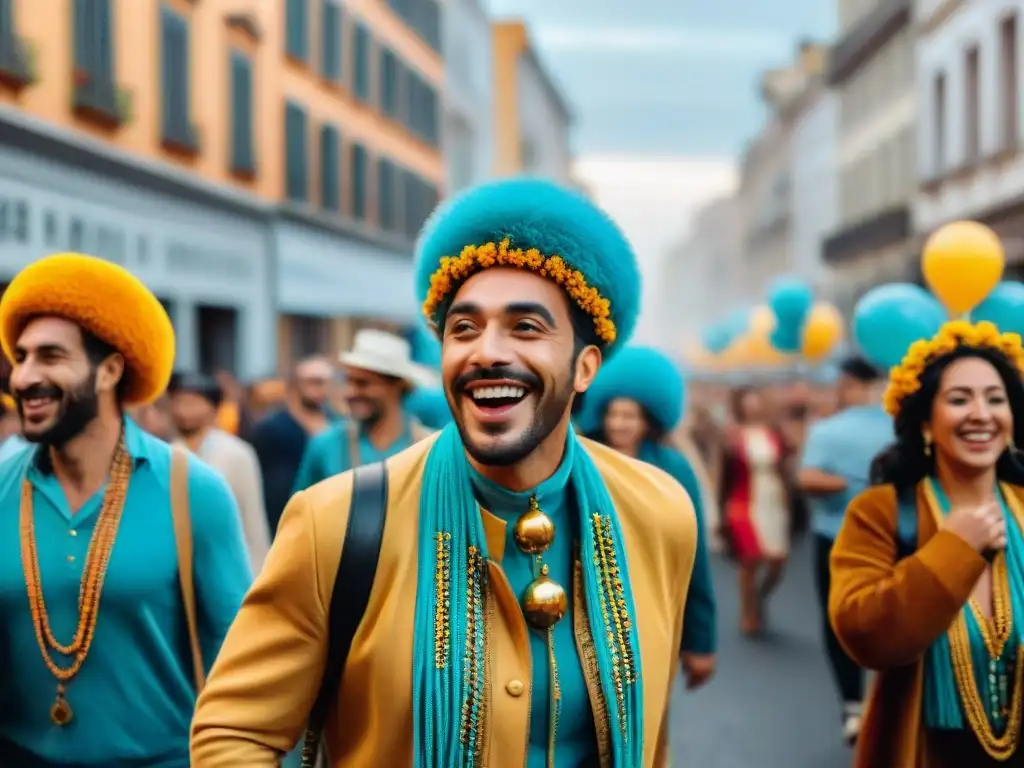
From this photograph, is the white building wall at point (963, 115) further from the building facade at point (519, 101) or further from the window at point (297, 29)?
the building facade at point (519, 101)

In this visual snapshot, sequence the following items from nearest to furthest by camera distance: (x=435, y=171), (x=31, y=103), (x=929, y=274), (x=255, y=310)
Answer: (x=929, y=274) → (x=31, y=103) → (x=255, y=310) → (x=435, y=171)

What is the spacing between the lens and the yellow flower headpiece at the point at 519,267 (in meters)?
2.76

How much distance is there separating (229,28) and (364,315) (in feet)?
37.4

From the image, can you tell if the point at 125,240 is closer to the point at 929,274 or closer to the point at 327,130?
the point at 327,130

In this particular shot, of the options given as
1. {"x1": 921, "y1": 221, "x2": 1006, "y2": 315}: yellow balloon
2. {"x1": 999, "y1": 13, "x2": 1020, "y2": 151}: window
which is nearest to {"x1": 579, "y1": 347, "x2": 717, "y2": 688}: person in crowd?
{"x1": 921, "y1": 221, "x2": 1006, "y2": 315}: yellow balloon

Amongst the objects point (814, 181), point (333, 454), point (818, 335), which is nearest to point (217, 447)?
point (333, 454)

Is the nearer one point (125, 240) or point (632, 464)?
point (632, 464)

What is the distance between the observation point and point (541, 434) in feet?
8.84

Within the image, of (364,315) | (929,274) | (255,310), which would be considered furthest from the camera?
(364,315)

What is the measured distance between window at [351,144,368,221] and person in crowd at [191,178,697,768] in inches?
1059

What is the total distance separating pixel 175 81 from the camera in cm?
1858

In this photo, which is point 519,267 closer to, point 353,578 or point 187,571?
point 353,578

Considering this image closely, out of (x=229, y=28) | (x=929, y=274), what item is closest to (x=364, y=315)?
(x=229, y=28)

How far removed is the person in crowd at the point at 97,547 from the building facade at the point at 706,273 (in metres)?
58.6
